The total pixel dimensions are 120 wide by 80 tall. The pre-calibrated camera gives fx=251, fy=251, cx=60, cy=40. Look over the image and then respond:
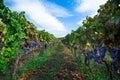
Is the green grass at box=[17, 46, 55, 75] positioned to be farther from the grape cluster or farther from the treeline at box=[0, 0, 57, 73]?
the grape cluster

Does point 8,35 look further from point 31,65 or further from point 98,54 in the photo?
point 98,54

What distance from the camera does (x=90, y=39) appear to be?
1225 inches

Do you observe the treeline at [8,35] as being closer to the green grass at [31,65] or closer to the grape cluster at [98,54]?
the green grass at [31,65]

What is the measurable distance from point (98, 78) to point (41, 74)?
17.0ft

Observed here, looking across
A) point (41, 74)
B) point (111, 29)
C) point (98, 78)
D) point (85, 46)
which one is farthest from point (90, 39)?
point (111, 29)

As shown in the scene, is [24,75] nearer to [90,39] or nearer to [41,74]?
[41,74]

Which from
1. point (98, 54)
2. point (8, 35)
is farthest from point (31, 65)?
point (98, 54)

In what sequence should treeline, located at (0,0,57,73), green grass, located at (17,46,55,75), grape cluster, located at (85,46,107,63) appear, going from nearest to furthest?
treeline, located at (0,0,57,73)
green grass, located at (17,46,55,75)
grape cluster, located at (85,46,107,63)

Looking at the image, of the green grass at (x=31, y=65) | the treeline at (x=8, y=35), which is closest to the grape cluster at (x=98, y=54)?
the green grass at (x=31, y=65)

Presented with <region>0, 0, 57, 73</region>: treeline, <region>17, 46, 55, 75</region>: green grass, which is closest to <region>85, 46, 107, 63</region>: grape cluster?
<region>17, 46, 55, 75</region>: green grass

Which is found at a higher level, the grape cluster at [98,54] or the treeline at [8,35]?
A: the treeline at [8,35]

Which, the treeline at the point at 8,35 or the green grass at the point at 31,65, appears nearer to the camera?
the treeline at the point at 8,35

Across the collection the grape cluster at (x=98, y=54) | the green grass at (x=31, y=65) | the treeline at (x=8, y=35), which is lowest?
the green grass at (x=31, y=65)

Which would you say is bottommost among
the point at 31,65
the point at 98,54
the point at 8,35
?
the point at 31,65
